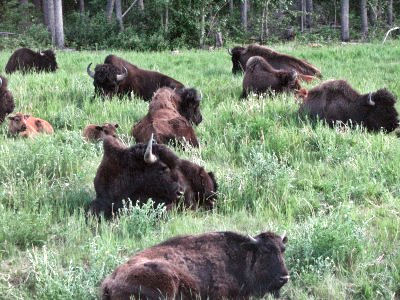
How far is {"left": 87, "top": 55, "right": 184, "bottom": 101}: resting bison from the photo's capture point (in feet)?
43.7

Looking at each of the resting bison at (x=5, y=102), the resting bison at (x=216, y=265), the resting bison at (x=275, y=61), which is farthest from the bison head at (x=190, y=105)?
the resting bison at (x=275, y=61)

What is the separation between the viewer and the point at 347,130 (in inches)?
393

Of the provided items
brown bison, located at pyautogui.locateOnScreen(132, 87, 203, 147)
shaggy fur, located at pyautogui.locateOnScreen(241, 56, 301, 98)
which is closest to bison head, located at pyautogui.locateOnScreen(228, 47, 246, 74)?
shaggy fur, located at pyautogui.locateOnScreen(241, 56, 301, 98)

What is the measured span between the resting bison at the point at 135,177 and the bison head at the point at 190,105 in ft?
11.7

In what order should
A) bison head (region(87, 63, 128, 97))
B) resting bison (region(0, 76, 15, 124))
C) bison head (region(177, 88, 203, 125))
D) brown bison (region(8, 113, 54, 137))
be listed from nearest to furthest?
brown bison (region(8, 113, 54, 137))
bison head (region(177, 88, 203, 125))
resting bison (region(0, 76, 15, 124))
bison head (region(87, 63, 128, 97))

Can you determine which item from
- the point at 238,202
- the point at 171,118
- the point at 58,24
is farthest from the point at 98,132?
the point at 58,24

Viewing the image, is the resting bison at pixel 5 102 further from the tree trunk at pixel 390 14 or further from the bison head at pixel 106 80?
the tree trunk at pixel 390 14

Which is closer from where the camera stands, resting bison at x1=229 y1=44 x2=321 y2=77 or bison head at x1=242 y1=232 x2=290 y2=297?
bison head at x1=242 y1=232 x2=290 y2=297

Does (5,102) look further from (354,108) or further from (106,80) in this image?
(354,108)

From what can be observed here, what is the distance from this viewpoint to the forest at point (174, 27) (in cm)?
3048

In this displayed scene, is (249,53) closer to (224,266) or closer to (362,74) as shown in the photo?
(362,74)

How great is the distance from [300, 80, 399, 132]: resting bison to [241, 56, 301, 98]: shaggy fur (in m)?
2.32

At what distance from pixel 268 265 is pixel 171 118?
4.84 metres

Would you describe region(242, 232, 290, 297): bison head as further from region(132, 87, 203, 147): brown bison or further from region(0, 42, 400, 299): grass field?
region(132, 87, 203, 147): brown bison
